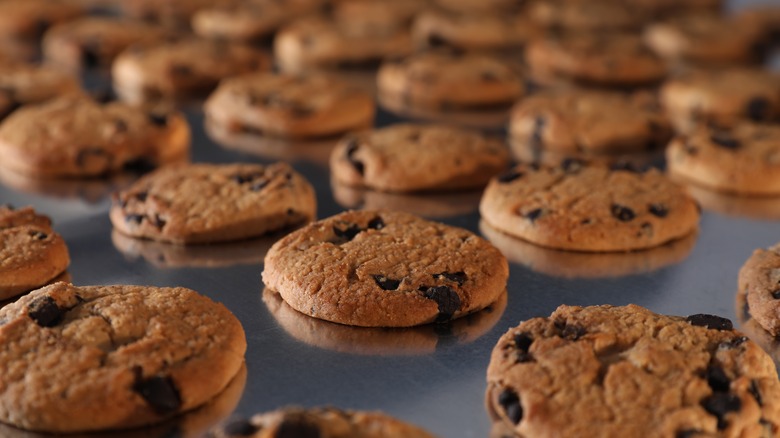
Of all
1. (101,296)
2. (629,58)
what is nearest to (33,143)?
(101,296)

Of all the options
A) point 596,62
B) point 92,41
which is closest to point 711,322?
point 596,62

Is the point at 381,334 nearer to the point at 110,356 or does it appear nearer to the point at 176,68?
the point at 110,356

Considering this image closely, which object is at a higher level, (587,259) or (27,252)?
(27,252)

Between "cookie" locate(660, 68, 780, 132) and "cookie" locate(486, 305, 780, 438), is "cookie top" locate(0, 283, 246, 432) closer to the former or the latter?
"cookie" locate(486, 305, 780, 438)

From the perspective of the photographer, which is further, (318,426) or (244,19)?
(244,19)

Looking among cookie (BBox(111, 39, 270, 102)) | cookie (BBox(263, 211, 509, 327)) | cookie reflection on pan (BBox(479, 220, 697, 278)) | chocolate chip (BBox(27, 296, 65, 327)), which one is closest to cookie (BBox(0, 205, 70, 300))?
chocolate chip (BBox(27, 296, 65, 327))

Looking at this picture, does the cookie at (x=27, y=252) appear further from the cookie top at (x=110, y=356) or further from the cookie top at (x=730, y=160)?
the cookie top at (x=730, y=160)
